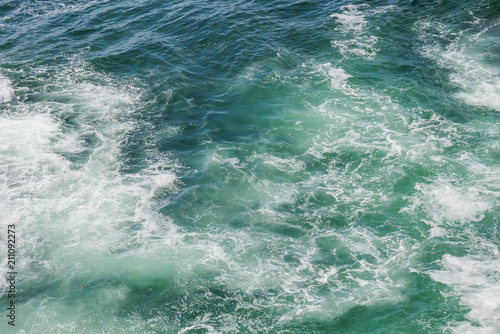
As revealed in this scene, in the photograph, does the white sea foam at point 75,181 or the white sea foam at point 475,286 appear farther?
the white sea foam at point 75,181

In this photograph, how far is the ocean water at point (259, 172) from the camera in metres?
22.7

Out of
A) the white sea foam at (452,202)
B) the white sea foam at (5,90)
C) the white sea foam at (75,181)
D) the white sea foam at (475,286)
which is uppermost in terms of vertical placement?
the white sea foam at (5,90)

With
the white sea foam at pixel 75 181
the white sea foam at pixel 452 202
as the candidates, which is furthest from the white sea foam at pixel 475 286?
the white sea foam at pixel 75 181

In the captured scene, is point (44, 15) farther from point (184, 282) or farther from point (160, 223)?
point (184, 282)

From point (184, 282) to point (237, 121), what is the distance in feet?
51.2

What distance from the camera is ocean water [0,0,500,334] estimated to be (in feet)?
74.4

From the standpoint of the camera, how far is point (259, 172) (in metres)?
30.7

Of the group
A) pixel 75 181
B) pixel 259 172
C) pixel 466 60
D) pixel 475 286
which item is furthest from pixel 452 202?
pixel 75 181

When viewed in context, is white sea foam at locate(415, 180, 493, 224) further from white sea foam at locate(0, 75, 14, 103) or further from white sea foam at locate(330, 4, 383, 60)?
white sea foam at locate(0, 75, 14, 103)

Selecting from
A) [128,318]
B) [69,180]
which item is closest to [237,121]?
[69,180]

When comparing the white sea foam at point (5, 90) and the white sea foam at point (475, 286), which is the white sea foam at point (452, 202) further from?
the white sea foam at point (5, 90)

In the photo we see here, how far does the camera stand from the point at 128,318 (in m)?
22.5

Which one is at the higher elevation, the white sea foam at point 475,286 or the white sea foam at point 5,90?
the white sea foam at point 5,90

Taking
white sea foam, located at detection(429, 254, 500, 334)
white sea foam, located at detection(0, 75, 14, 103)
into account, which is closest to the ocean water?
white sea foam, located at detection(429, 254, 500, 334)
